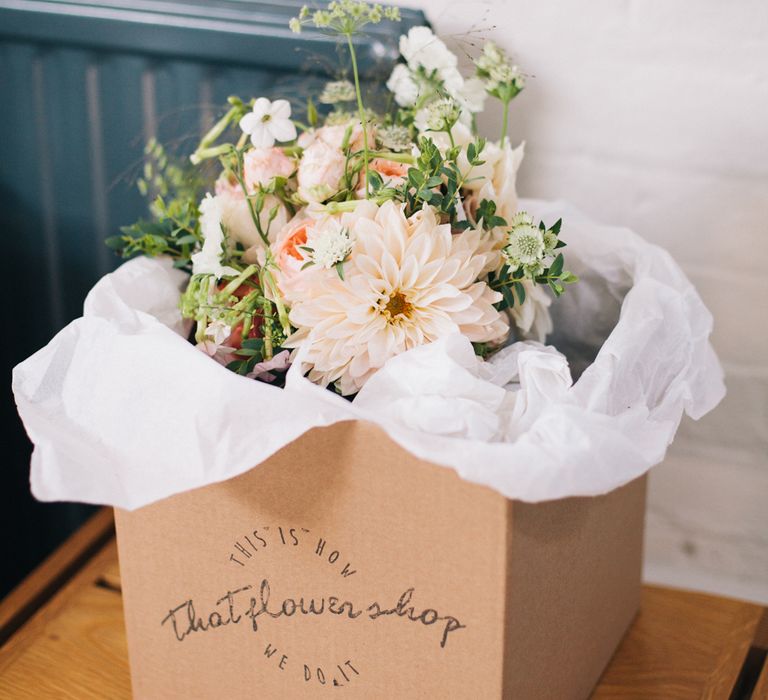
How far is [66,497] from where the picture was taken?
55 cm

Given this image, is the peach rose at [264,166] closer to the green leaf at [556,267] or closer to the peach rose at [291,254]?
the peach rose at [291,254]

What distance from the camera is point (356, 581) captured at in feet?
1.92

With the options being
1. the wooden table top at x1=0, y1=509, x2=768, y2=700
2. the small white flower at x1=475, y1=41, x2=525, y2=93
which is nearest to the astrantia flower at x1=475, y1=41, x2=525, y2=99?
the small white flower at x1=475, y1=41, x2=525, y2=93

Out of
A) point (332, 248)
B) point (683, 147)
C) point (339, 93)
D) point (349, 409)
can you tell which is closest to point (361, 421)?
point (349, 409)

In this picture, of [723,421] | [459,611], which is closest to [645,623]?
[723,421]

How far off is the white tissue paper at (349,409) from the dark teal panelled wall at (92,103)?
29 cm

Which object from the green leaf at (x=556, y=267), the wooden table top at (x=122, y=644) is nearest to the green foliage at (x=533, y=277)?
the green leaf at (x=556, y=267)

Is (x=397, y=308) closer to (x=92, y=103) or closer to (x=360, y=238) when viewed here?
(x=360, y=238)

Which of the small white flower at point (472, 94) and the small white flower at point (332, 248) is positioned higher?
the small white flower at point (472, 94)

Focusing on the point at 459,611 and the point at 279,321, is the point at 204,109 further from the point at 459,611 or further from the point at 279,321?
the point at 459,611

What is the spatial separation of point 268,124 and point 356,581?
0.32m

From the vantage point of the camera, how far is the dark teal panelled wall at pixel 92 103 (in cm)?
86

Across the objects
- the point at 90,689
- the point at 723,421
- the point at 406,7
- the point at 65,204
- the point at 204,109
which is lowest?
the point at 90,689

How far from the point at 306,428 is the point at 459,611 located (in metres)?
0.15
